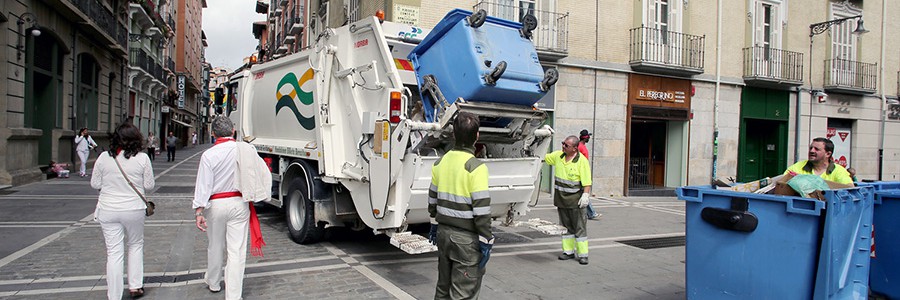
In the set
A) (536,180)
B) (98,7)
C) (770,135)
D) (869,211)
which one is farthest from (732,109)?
(98,7)

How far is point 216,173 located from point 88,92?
19.0 metres

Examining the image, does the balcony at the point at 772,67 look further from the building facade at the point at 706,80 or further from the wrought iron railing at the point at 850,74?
the wrought iron railing at the point at 850,74

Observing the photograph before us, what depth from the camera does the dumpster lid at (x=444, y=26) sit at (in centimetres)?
580

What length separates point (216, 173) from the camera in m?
4.78

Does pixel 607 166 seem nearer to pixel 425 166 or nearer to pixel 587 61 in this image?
pixel 587 61

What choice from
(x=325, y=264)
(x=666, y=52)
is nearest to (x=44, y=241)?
(x=325, y=264)

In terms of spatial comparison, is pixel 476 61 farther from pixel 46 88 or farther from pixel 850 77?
pixel 850 77

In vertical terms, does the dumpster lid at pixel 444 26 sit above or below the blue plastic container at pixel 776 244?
above

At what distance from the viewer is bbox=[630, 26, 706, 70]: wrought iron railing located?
14969 millimetres

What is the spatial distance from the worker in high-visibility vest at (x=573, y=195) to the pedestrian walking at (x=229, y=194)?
3.42 metres

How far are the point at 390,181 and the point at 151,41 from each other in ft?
111

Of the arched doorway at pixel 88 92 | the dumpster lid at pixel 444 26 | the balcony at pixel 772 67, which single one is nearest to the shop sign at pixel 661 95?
the balcony at pixel 772 67

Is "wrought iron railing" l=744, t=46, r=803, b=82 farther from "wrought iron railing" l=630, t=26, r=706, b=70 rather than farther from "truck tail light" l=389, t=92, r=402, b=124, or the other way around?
"truck tail light" l=389, t=92, r=402, b=124

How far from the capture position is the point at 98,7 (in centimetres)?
1952
